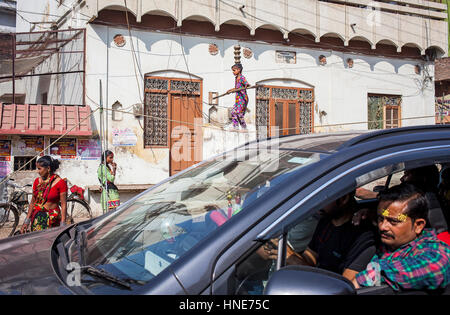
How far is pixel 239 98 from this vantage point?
9.14 m

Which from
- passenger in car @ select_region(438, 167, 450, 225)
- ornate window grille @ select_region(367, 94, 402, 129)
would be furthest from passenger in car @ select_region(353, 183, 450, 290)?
ornate window grille @ select_region(367, 94, 402, 129)

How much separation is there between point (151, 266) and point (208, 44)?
875cm

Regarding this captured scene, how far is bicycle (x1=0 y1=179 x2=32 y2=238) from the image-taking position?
7.31m

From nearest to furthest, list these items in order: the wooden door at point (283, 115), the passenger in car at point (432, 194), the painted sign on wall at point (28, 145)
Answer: the passenger in car at point (432, 194), the painted sign on wall at point (28, 145), the wooden door at point (283, 115)

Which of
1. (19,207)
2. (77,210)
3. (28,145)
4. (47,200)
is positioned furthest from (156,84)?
(47,200)

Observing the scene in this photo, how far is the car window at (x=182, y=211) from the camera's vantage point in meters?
1.61

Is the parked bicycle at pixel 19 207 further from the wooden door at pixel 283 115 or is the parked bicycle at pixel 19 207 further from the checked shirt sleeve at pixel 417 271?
the checked shirt sleeve at pixel 417 271

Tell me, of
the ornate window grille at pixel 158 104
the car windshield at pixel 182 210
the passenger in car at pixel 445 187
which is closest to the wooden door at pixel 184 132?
the ornate window grille at pixel 158 104

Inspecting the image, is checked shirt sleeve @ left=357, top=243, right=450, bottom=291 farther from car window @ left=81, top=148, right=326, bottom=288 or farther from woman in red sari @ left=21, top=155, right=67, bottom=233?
woman in red sari @ left=21, top=155, right=67, bottom=233

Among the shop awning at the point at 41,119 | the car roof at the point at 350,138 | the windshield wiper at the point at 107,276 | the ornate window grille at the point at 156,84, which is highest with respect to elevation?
the ornate window grille at the point at 156,84

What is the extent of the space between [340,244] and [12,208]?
7.02 meters

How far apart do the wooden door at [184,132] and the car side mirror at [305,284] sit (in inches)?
322

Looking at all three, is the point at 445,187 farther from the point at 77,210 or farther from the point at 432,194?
the point at 77,210
